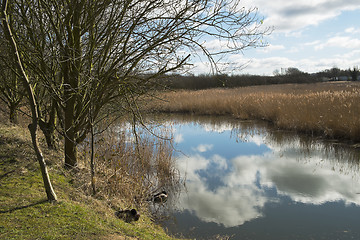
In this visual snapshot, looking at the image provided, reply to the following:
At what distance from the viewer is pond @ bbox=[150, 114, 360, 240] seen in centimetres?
448

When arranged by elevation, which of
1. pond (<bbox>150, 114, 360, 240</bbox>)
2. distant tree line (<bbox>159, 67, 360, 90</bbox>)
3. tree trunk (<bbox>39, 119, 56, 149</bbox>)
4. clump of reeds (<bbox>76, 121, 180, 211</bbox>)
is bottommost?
pond (<bbox>150, 114, 360, 240</bbox>)

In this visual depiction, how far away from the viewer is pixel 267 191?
5957 mm

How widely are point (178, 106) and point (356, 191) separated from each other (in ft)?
44.3

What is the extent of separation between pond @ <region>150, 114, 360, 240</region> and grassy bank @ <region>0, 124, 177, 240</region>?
113 centimetres

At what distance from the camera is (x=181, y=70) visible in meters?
4.33

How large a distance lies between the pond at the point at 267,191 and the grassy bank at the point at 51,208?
44.3 inches

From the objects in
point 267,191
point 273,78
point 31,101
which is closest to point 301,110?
point 267,191

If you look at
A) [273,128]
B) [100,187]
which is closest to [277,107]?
[273,128]

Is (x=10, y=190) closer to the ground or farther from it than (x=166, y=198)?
farther from it

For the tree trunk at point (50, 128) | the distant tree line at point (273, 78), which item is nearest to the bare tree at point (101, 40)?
the tree trunk at point (50, 128)

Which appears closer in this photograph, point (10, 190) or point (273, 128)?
point (10, 190)

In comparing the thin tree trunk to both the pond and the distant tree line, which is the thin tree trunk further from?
the distant tree line

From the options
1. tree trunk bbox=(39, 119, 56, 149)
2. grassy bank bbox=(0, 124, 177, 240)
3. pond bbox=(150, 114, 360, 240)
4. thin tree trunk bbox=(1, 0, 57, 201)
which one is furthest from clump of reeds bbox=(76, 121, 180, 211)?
thin tree trunk bbox=(1, 0, 57, 201)

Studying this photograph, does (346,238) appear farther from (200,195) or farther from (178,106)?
(178,106)
